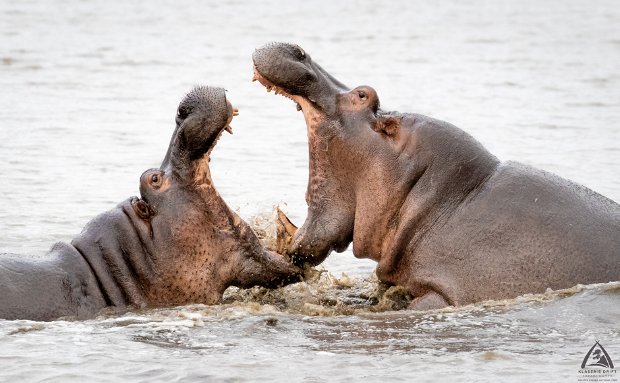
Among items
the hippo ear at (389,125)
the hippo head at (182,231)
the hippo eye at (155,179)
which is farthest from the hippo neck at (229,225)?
the hippo ear at (389,125)

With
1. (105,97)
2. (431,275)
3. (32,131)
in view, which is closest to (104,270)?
(431,275)

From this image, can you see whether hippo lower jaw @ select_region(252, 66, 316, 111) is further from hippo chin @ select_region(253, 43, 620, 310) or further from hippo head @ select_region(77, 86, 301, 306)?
hippo head @ select_region(77, 86, 301, 306)

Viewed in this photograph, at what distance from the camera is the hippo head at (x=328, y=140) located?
9.30m

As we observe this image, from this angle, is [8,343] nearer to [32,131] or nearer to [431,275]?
[431,275]

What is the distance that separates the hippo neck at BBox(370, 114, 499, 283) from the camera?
905 cm

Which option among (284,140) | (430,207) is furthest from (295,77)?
(284,140)

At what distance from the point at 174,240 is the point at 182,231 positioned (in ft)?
0.26

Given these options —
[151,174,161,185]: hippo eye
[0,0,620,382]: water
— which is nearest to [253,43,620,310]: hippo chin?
[0,0,620,382]: water

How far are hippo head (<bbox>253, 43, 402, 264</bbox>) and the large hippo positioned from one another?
1.47 ft

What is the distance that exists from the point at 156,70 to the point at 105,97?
3142 mm

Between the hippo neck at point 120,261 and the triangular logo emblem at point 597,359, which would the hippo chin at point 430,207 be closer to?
the triangular logo emblem at point 597,359

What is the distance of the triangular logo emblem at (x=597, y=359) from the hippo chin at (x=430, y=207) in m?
0.97

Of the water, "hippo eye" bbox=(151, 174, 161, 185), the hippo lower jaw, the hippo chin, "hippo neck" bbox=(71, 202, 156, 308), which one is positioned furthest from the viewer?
the hippo lower jaw

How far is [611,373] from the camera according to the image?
7.39m
